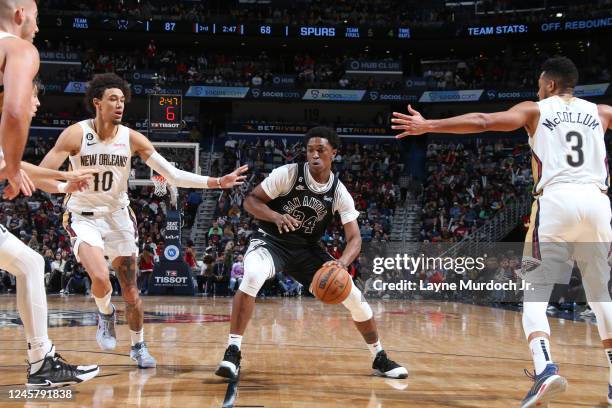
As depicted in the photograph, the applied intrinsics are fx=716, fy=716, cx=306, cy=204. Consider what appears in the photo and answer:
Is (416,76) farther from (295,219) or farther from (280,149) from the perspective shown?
(295,219)

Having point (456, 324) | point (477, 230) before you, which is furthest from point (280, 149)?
point (456, 324)

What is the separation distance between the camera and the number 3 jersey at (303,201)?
6.43 meters

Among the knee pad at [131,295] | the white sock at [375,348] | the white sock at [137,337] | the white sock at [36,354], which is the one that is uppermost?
the knee pad at [131,295]

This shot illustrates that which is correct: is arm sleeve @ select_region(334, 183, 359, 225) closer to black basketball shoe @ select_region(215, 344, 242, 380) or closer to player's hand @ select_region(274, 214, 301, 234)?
player's hand @ select_region(274, 214, 301, 234)

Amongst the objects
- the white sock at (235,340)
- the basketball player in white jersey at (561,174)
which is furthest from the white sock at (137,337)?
the basketball player in white jersey at (561,174)

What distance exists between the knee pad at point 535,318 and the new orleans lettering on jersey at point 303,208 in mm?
2252

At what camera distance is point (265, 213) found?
20.2 feet

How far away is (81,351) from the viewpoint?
7121 mm

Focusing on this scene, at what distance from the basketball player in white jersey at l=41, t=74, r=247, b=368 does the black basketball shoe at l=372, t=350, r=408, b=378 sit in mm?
2065

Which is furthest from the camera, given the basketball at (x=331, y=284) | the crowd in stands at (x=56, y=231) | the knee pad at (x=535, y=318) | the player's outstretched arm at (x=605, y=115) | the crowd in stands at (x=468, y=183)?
the crowd in stands at (x=468, y=183)

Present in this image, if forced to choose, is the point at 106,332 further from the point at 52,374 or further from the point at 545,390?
the point at 545,390

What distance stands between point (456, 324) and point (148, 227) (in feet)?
45.0

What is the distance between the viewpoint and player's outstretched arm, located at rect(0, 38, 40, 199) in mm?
3508

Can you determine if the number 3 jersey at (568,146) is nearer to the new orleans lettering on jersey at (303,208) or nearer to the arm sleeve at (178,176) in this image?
the new orleans lettering on jersey at (303,208)
